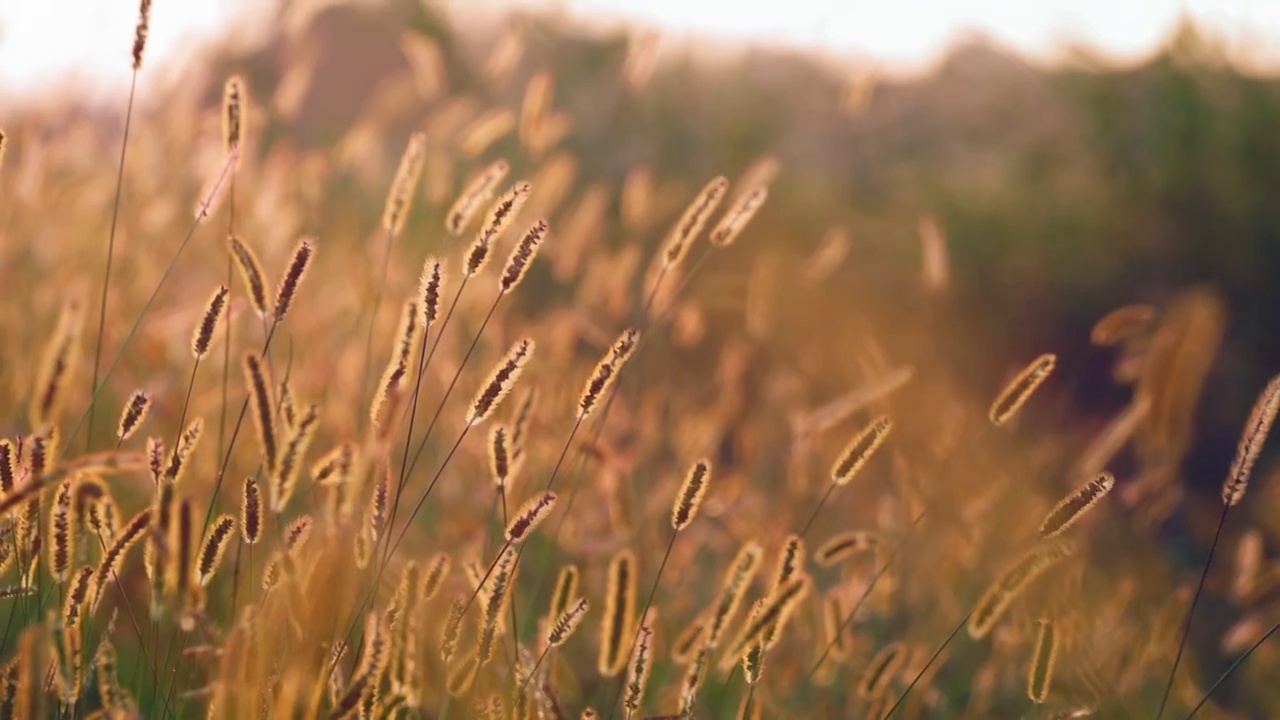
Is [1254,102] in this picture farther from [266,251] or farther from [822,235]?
[266,251]

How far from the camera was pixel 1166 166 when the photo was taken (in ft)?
17.5

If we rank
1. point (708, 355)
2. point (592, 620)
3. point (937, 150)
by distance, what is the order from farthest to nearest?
point (937, 150) < point (708, 355) < point (592, 620)

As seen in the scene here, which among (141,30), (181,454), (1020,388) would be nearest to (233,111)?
(141,30)

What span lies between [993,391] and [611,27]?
8.96 feet

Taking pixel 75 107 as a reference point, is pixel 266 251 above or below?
below

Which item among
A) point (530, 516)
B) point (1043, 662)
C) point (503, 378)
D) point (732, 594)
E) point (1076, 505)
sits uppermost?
point (503, 378)

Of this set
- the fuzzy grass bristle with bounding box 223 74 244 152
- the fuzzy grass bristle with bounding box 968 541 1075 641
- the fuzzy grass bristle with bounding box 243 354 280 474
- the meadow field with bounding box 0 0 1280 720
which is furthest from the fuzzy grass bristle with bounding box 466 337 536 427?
the fuzzy grass bristle with bounding box 968 541 1075 641

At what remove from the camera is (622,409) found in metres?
2.86

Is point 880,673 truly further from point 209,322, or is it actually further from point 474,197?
point 209,322

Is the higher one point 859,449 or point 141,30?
point 141,30

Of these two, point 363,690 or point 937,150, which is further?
point 937,150

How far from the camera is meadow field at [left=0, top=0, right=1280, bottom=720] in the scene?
3.50ft

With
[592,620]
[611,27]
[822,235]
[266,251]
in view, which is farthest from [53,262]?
[822,235]

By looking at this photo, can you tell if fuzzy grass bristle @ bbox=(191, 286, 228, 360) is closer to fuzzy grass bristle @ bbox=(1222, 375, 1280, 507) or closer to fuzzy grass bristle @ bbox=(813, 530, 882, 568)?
fuzzy grass bristle @ bbox=(813, 530, 882, 568)
